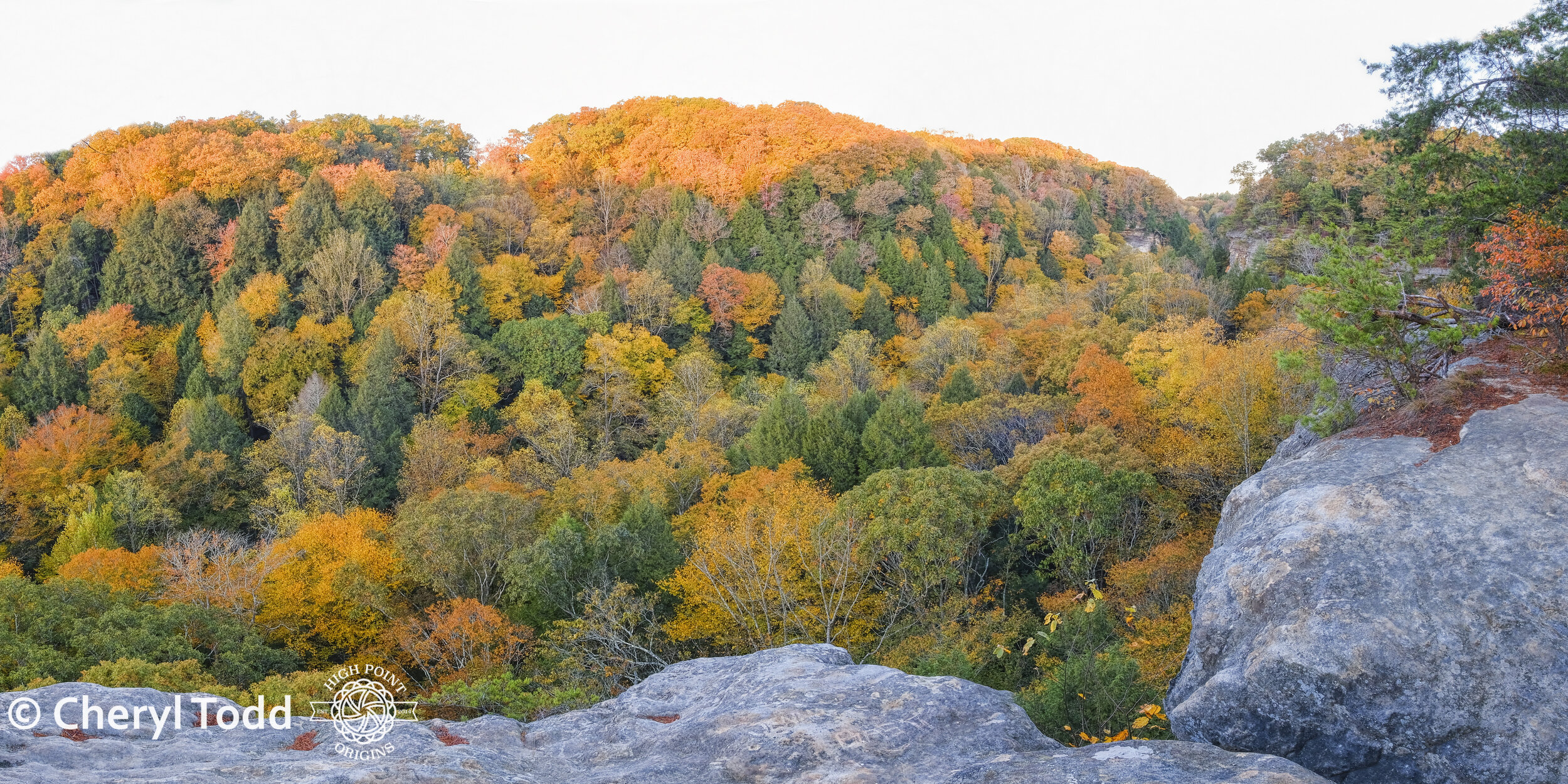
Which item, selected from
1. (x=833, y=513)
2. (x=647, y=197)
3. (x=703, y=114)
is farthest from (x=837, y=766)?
(x=703, y=114)

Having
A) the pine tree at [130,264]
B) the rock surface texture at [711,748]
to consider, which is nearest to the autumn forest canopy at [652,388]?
the pine tree at [130,264]

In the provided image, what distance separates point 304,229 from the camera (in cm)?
6216

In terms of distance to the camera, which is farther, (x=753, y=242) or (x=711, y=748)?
(x=753, y=242)

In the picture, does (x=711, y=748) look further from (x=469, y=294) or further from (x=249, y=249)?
(x=249, y=249)

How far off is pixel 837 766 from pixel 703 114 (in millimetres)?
88064

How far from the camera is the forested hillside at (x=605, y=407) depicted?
25594 mm

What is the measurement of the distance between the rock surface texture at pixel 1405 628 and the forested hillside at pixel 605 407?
309cm

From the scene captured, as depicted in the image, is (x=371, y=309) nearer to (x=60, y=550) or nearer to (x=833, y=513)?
(x=60, y=550)

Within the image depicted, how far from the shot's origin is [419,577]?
31453 mm

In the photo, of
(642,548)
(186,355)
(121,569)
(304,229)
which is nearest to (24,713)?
(642,548)

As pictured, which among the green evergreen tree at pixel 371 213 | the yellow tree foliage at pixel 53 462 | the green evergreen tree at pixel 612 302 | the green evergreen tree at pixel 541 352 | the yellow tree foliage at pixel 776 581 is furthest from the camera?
the green evergreen tree at pixel 371 213

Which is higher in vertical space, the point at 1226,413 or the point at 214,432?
the point at 1226,413

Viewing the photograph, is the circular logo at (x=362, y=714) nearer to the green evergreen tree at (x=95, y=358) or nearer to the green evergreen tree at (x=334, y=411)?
the green evergreen tree at (x=334, y=411)

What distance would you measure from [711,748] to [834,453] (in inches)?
1175
